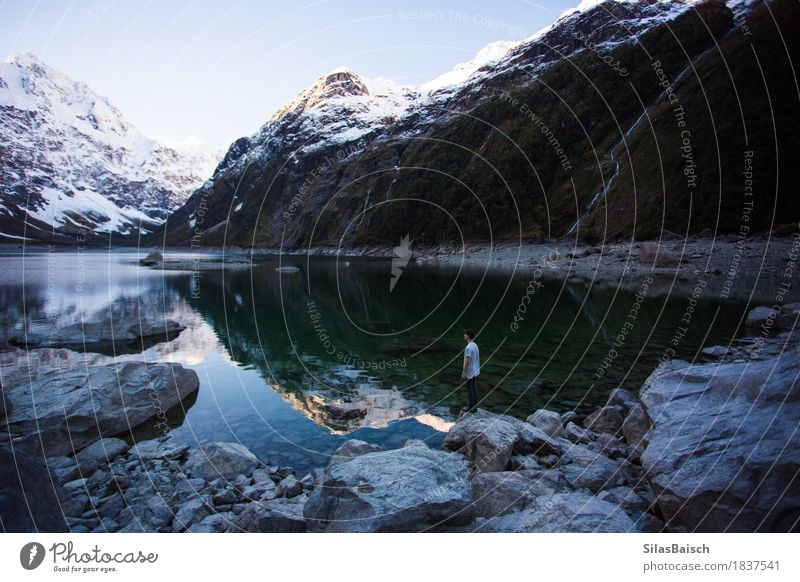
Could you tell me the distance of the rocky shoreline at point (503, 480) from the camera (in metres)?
5.09

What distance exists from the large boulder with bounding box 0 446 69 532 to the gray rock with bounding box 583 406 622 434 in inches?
400

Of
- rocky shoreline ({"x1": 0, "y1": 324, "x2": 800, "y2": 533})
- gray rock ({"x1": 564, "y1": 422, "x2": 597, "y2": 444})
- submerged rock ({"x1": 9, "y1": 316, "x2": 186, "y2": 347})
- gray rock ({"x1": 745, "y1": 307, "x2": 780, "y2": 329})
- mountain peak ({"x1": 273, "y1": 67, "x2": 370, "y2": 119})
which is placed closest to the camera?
rocky shoreline ({"x1": 0, "y1": 324, "x2": 800, "y2": 533})

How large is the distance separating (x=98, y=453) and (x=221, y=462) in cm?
312

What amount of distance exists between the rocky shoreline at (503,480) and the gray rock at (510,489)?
21mm

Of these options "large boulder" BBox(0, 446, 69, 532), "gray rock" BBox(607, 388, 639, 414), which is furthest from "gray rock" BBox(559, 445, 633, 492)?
"large boulder" BBox(0, 446, 69, 532)

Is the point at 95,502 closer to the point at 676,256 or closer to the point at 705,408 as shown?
the point at 705,408

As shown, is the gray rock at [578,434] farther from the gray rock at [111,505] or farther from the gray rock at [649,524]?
the gray rock at [111,505]

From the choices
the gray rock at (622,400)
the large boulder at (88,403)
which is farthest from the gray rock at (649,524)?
the large boulder at (88,403)

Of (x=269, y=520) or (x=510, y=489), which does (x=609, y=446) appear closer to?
(x=510, y=489)

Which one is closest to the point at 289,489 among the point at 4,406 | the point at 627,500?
the point at 627,500

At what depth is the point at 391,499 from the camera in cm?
535

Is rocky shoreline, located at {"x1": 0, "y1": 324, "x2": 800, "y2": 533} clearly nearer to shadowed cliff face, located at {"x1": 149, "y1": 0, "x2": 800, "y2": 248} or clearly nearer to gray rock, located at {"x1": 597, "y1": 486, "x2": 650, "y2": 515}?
gray rock, located at {"x1": 597, "y1": 486, "x2": 650, "y2": 515}

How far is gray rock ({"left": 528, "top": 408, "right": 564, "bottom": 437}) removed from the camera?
9908 millimetres
